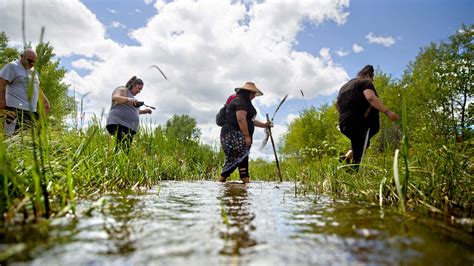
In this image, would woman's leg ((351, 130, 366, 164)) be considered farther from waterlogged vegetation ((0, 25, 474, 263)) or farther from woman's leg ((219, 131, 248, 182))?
woman's leg ((219, 131, 248, 182))

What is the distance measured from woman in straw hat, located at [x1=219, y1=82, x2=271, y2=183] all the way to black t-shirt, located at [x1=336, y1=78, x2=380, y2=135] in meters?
1.78

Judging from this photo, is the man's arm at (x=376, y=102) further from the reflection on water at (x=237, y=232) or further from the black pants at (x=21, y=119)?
the black pants at (x=21, y=119)

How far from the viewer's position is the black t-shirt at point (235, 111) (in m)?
6.06

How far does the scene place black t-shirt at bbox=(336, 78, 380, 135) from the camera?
4.96m

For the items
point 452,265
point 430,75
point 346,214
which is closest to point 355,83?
point 346,214

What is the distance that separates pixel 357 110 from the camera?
5043mm

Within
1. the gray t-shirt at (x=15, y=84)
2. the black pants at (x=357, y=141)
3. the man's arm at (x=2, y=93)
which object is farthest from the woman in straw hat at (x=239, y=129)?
the man's arm at (x=2, y=93)

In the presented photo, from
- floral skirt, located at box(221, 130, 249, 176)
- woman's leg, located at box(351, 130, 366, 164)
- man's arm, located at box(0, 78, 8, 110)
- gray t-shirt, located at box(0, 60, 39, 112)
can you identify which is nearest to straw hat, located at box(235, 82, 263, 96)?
floral skirt, located at box(221, 130, 249, 176)

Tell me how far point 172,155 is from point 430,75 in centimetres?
2586

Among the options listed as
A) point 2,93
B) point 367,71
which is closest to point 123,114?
point 2,93

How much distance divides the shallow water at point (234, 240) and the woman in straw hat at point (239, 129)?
420 cm

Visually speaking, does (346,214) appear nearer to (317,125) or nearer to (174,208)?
(174,208)

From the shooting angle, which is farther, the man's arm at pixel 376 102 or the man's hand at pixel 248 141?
the man's hand at pixel 248 141

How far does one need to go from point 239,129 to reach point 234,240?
16.3 feet
